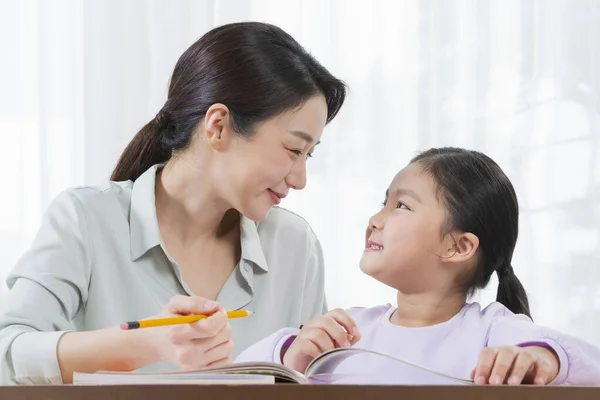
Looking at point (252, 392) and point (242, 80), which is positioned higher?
point (242, 80)

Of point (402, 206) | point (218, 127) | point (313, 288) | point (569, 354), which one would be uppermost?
point (218, 127)

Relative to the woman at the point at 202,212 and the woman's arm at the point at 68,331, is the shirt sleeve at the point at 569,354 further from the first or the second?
the woman at the point at 202,212

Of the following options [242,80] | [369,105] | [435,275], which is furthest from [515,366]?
[369,105]

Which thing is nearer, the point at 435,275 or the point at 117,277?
the point at 435,275

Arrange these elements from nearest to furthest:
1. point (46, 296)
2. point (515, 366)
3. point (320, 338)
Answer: point (515, 366), point (320, 338), point (46, 296)

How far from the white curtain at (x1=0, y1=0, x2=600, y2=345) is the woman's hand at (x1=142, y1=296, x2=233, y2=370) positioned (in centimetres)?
147

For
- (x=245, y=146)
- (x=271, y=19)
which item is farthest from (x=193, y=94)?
(x=271, y=19)

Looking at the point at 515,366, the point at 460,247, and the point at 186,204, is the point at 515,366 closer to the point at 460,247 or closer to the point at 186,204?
the point at 460,247

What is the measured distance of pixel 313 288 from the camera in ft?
5.81

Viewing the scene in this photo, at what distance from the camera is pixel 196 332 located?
1.13 meters

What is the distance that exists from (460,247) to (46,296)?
2.32ft

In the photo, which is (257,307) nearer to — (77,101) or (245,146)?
(245,146)

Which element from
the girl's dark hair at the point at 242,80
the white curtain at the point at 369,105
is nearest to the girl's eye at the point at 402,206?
the girl's dark hair at the point at 242,80

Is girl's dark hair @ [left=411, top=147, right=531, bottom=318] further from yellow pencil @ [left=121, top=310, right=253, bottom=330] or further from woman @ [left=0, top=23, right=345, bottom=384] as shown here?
yellow pencil @ [left=121, top=310, right=253, bottom=330]
